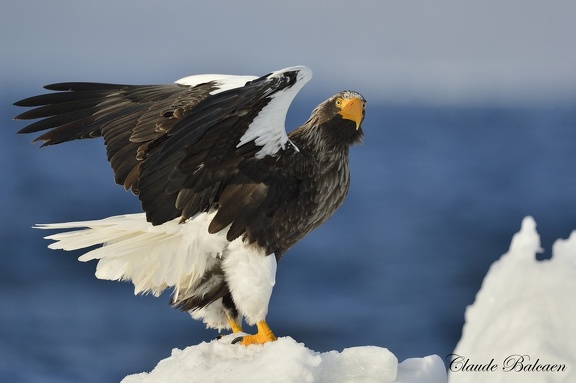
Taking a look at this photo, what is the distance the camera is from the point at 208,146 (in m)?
4.59

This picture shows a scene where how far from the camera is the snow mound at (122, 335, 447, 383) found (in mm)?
4023

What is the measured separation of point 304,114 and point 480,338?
20.0m

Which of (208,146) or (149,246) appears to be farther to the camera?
(149,246)

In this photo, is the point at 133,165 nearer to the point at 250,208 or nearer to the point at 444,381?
the point at 250,208

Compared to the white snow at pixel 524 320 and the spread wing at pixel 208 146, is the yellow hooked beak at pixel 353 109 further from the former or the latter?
the white snow at pixel 524 320

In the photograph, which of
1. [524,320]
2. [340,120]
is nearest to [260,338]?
[340,120]

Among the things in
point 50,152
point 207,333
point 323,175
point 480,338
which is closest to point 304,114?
point 50,152

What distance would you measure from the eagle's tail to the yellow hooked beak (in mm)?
A: 1056

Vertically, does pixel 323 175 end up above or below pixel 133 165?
above

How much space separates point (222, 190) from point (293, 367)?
46.1 inches

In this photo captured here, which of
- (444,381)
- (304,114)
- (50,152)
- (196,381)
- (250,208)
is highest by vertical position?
(304,114)

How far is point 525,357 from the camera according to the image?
3025 millimetres

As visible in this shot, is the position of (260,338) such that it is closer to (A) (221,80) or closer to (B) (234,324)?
(B) (234,324)

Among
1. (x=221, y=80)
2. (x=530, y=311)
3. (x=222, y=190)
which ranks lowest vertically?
(x=530, y=311)
